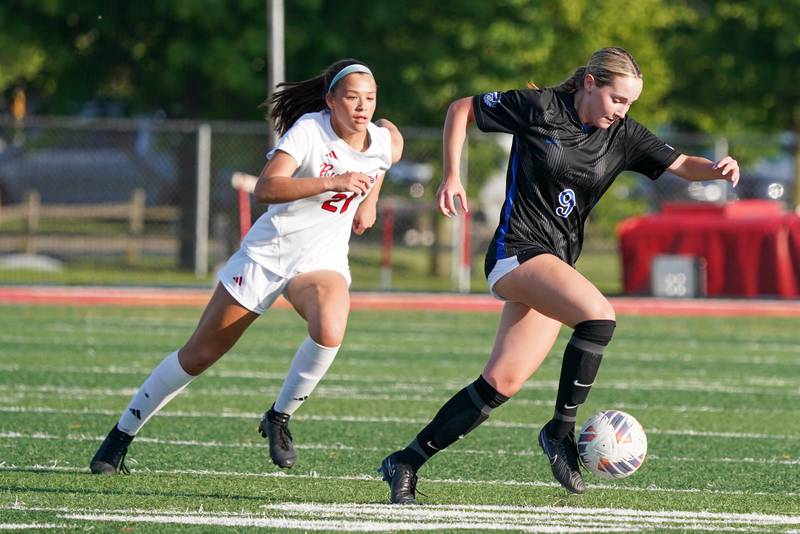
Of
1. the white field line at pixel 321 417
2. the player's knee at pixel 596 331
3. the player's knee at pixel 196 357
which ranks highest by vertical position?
the player's knee at pixel 596 331

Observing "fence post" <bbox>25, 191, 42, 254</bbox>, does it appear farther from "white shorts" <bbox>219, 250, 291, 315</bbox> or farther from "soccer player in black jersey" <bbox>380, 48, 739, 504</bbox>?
"soccer player in black jersey" <bbox>380, 48, 739, 504</bbox>

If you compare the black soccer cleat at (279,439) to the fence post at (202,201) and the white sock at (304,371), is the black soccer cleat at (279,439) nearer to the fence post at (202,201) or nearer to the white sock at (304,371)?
the white sock at (304,371)

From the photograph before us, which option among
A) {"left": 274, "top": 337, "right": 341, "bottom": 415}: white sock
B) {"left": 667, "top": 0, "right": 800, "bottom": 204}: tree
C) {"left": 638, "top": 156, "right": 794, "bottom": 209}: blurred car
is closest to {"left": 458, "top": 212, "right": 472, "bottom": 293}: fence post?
{"left": 638, "top": 156, "right": 794, "bottom": 209}: blurred car

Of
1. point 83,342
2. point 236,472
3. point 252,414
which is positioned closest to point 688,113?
point 83,342

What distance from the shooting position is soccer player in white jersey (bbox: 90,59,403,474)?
6625mm

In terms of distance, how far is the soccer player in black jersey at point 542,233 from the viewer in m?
6.25

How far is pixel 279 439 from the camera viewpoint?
6.76 meters

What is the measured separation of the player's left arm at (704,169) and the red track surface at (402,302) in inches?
460

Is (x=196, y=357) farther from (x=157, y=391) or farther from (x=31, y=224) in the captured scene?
(x=31, y=224)

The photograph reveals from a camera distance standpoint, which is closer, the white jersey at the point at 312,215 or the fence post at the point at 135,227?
the white jersey at the point at 312,215

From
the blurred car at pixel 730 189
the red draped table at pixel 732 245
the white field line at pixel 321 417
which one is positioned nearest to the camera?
the white field line at pixel 321 417

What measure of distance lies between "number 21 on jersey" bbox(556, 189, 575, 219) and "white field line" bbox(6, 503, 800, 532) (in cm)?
122

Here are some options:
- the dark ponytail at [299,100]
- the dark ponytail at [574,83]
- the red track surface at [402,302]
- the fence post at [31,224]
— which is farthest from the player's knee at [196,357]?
the fence post at [31,224]

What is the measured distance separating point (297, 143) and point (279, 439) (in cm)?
130
